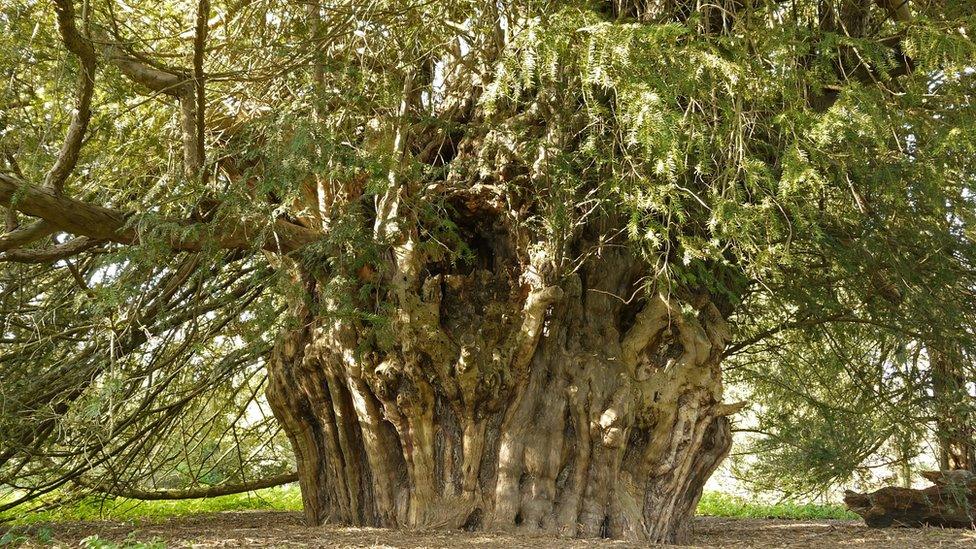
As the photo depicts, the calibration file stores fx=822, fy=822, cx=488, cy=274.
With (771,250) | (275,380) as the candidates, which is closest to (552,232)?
(771,250)

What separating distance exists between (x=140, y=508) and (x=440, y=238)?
15.9ft

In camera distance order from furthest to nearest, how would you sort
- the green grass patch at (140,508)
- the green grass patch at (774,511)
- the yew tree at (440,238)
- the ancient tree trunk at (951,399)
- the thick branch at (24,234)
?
the green grass patch at (774,511)
the green grass patch at (140,508)
the ancient tree trunk at (951,399)
the yew tree at (440,238)
the thick branch at (24,234)

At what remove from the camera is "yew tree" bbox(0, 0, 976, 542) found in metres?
4.82

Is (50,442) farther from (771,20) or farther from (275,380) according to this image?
(771,20)

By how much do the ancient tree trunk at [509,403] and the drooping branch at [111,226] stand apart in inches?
18.6

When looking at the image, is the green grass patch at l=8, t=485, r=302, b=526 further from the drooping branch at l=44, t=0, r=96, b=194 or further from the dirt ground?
the drooping branch at l=44, t=0, r=96, b=194

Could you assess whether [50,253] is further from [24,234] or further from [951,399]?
[951,399]

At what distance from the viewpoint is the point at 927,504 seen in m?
6.85

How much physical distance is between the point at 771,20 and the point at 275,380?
13.9 ft

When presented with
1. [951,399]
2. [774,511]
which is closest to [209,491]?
[774,511]

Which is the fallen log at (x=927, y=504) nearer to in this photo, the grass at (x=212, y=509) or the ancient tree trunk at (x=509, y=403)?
the grass at (x=212, y=509)

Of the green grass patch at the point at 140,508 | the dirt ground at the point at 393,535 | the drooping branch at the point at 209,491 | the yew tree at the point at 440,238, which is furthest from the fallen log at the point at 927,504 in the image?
the green grass patch at the point at 140,508

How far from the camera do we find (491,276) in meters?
6.15

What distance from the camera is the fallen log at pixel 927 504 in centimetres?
663
